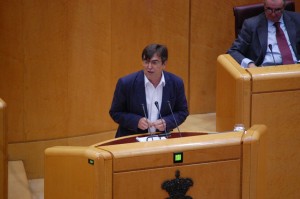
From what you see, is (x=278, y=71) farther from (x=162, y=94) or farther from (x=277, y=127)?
(x=162, y=94)

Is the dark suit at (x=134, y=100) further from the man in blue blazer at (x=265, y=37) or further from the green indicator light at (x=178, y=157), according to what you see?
the man in blue blazer at (x=265, y=37)

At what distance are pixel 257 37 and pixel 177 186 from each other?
1.43 metres

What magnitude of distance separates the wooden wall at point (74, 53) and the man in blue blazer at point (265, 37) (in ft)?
1.92

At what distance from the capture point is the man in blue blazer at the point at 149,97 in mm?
2732

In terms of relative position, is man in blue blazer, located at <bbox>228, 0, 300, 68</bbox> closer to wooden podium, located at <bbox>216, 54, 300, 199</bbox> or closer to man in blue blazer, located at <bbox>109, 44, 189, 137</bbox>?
wooden podium, located at <bbox>216, 54, 300, 199</bbox>

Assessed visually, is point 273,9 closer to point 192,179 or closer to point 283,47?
point 283,47

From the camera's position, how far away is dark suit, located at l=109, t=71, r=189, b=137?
108 inches

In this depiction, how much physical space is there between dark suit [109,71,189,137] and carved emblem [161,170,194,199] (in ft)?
1.59

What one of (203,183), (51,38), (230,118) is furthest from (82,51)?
(203,183)

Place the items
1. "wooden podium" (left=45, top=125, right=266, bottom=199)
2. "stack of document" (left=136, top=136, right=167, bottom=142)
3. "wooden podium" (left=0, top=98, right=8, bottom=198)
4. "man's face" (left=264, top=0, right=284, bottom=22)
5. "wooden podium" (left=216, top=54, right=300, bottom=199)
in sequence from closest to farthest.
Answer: "wooden podium" (left=45, top=125, right=266, bottom=199) < "wooden podium" (left=0, top=98, right=8, bottom=198) < "stack of document" (left=136, top=136, right=167, bottom=142) < "wooden podium" (left=216, top=54, right=300, bottom=199) < "man's face" (left=264, top=0, right=284, bottom=22)

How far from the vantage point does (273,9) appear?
3.45 m

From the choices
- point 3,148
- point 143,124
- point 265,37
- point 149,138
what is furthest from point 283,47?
point 3,148

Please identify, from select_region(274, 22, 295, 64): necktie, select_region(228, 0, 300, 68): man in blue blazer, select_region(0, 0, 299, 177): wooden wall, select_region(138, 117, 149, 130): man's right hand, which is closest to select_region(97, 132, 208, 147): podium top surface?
select_region(138, 117, 149, 130): man's right hand

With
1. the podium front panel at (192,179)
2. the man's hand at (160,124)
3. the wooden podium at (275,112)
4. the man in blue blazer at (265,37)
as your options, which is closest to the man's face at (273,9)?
the man in blue blazer at (265,37)
